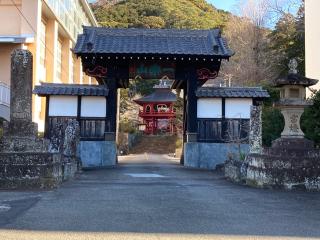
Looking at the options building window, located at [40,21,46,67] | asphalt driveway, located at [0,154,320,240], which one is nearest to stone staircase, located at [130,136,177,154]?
building window, located at [40,21,46,67]

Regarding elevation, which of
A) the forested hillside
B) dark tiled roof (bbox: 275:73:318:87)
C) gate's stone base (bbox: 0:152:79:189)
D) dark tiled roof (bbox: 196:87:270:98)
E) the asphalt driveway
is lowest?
the asphalt driveway

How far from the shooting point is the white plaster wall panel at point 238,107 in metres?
22.6

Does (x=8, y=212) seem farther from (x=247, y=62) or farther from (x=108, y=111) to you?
(x=247, y=62)

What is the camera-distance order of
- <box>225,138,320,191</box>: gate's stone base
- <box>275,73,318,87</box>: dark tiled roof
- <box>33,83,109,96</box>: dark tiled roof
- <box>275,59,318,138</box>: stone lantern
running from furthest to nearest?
<box>33,83,109,96</box>: dark tiled roof
<box>275,73,318,87</box>: dark tiled roof
<box>275,59,318,138</box>: stone lantern
<box>225,138,320,191</box>: gate's stone base

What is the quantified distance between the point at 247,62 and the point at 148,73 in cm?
2679

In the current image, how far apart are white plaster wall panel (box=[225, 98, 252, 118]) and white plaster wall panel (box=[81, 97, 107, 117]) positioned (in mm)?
6150

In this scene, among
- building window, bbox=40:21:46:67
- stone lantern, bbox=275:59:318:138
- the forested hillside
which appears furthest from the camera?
the forested hillside

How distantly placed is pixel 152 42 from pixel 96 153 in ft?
21.0

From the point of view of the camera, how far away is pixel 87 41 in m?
22.5

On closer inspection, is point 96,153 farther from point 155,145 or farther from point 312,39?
point 155,145

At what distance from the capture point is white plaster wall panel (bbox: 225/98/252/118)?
74.1 feet

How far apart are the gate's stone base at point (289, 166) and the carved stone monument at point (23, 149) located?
5.43 meters

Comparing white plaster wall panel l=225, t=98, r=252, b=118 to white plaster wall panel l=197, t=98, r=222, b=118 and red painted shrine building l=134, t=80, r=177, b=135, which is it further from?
red painted shrine building l=134, t=80, r=177, b=135

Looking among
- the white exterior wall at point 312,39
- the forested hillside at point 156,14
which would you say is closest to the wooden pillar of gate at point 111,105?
the white exterior wall at point 312,39
